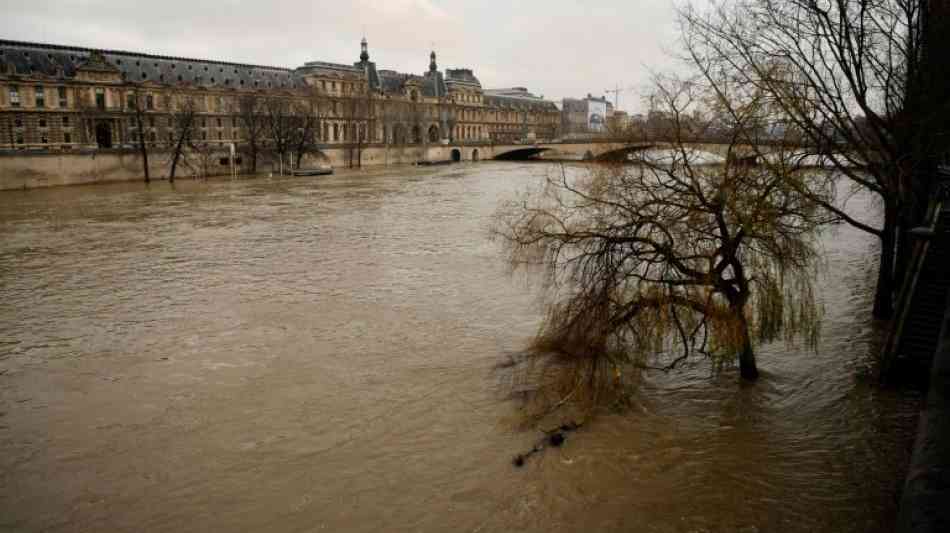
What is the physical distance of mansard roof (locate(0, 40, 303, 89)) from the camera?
65.0 metres

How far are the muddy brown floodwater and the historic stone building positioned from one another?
46.4m

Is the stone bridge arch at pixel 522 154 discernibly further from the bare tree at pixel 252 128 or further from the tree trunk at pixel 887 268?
the tree trunk at pixel 887 268

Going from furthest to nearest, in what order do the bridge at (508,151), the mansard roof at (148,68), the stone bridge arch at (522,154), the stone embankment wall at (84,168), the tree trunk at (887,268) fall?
the stone bridge arch at (522,154) < the bridge at (508,151) < the mansard roof at (148,68) < the stone embankment wall at (84,168) < the tree trunk at (887,268)

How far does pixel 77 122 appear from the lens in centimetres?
6831

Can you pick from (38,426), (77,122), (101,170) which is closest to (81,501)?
(38,426)

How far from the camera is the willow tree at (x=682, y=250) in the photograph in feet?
39.5

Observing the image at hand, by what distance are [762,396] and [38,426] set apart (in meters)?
13.1

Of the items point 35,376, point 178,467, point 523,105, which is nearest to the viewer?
point 178,467

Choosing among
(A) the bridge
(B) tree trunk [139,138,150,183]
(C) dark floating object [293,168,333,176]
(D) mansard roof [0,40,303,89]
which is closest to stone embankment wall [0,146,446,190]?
(B) tree trunk [139,138,150,183]

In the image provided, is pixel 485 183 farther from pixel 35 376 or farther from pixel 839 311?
pixel 35 376

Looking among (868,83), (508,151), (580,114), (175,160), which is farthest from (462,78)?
(868,83)

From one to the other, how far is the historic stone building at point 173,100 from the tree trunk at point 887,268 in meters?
57.5

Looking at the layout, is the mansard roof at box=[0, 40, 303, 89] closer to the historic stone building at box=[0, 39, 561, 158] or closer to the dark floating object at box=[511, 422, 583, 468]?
the historic stone building at box=[0, 39, 561, 158]

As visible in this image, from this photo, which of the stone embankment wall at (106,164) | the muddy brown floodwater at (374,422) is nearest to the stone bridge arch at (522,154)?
the stone embankment wall at (106,164)
